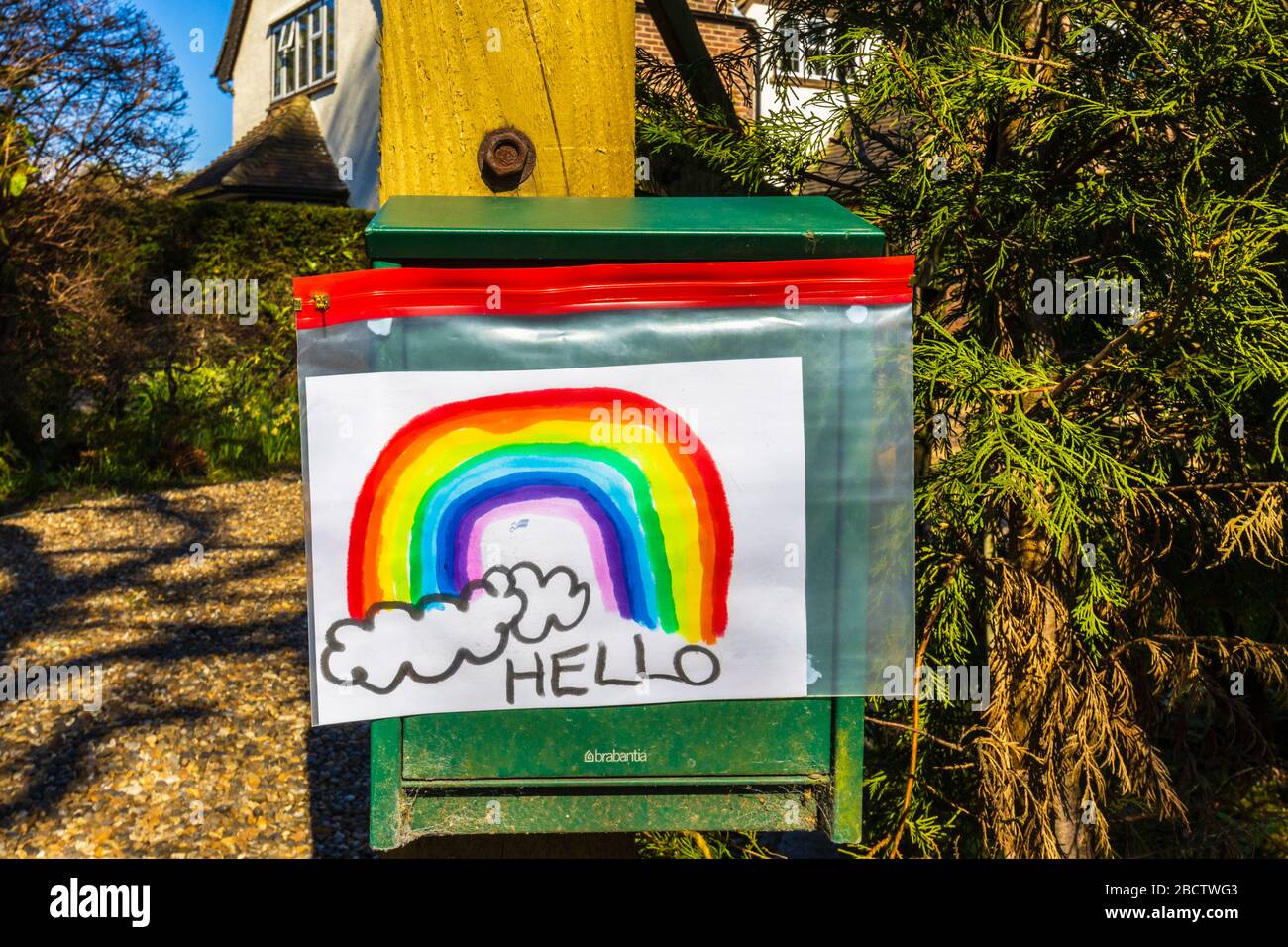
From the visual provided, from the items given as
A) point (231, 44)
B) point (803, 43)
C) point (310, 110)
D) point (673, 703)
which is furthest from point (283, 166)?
Result: point (673, 703)

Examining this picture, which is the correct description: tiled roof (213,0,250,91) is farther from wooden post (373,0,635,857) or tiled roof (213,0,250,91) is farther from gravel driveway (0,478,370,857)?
wooden post (373,0,635,857)

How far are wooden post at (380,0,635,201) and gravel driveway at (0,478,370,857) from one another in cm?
296

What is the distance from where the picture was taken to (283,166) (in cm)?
1792

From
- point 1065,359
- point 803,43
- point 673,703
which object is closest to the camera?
point 673,703

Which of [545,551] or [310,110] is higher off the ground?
[310,110]

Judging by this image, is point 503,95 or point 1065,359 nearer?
point 503,95

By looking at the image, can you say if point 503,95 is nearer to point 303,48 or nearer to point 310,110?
point 310,110

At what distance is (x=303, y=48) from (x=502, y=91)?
19.5 metres

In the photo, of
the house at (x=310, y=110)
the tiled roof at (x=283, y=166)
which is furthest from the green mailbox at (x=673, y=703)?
the tiled roof at (x=283, y=166)

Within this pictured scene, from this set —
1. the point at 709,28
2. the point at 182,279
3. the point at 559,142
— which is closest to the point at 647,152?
the point at 559,142

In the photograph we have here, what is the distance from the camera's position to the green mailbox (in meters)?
1.75

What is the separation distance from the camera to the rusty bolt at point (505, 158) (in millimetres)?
2092
